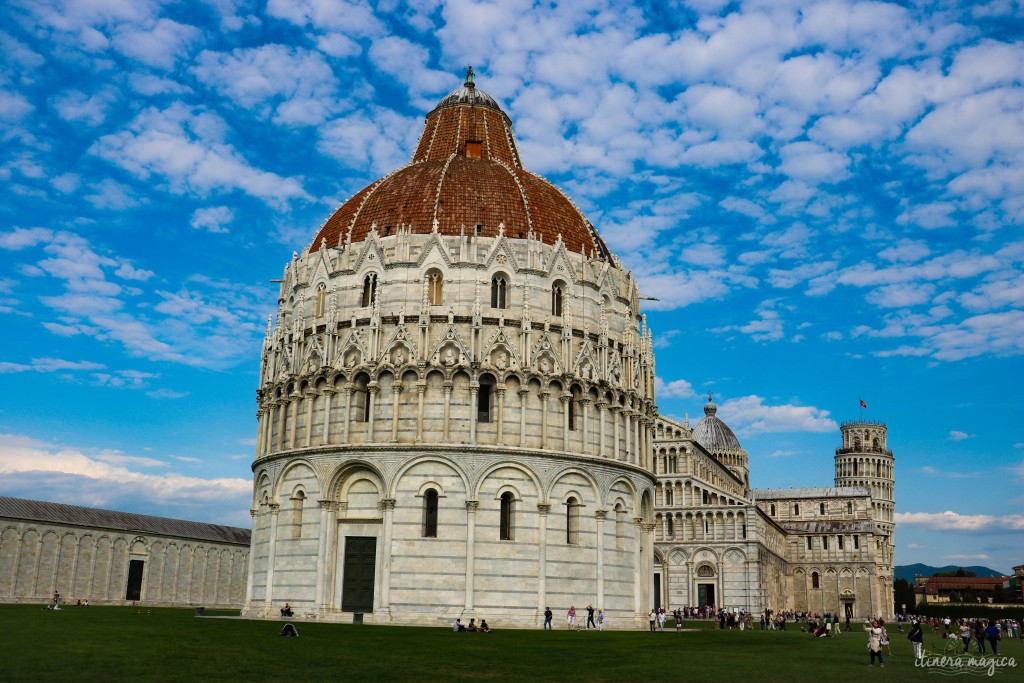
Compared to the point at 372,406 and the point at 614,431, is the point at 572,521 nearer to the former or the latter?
the point at 614,431

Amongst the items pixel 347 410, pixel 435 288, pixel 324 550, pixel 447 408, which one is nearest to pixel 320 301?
pixel 435 288

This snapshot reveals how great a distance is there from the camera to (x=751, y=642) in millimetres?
41812

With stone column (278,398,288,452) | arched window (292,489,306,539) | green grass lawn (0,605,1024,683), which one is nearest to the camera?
green grass lawn (0,605,1024,683)

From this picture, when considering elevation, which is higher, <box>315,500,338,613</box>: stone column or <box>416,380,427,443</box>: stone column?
<box>416,380,427,443</box>: stone column

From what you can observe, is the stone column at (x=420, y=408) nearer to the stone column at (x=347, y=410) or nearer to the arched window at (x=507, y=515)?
the stone column at (x=347, y=410)

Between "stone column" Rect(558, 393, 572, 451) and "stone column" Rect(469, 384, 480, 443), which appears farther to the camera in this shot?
"stone column" Rect(558, 393, 572, 451)

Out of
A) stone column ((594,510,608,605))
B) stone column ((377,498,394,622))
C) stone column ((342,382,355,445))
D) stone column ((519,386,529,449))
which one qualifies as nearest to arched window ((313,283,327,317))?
stone column ((342,382,355,445))

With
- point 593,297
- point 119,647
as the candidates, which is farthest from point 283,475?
point 119,647

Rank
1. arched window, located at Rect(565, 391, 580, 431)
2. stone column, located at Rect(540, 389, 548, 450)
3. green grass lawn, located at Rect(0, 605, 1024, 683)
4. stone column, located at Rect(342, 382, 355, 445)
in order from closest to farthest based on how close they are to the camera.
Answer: green grass lawn, located at Rect(0, 605, 1024, 683) → stone column, located at Rect(342, 382, 355, 445) → stone column, located at Rect(540, 389, 548, 450) → arched window, located at Rect(565, 391, 580, 431)

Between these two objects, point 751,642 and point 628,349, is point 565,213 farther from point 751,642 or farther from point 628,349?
point 751,642

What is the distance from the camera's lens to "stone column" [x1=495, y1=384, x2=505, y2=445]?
47.4m

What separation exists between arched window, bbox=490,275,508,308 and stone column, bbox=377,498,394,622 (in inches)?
457

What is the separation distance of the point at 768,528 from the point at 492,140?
2456 inches

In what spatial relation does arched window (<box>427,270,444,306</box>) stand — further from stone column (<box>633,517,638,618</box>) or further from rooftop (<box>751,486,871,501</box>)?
rooftop (<box>751,486,871,501</box>)
